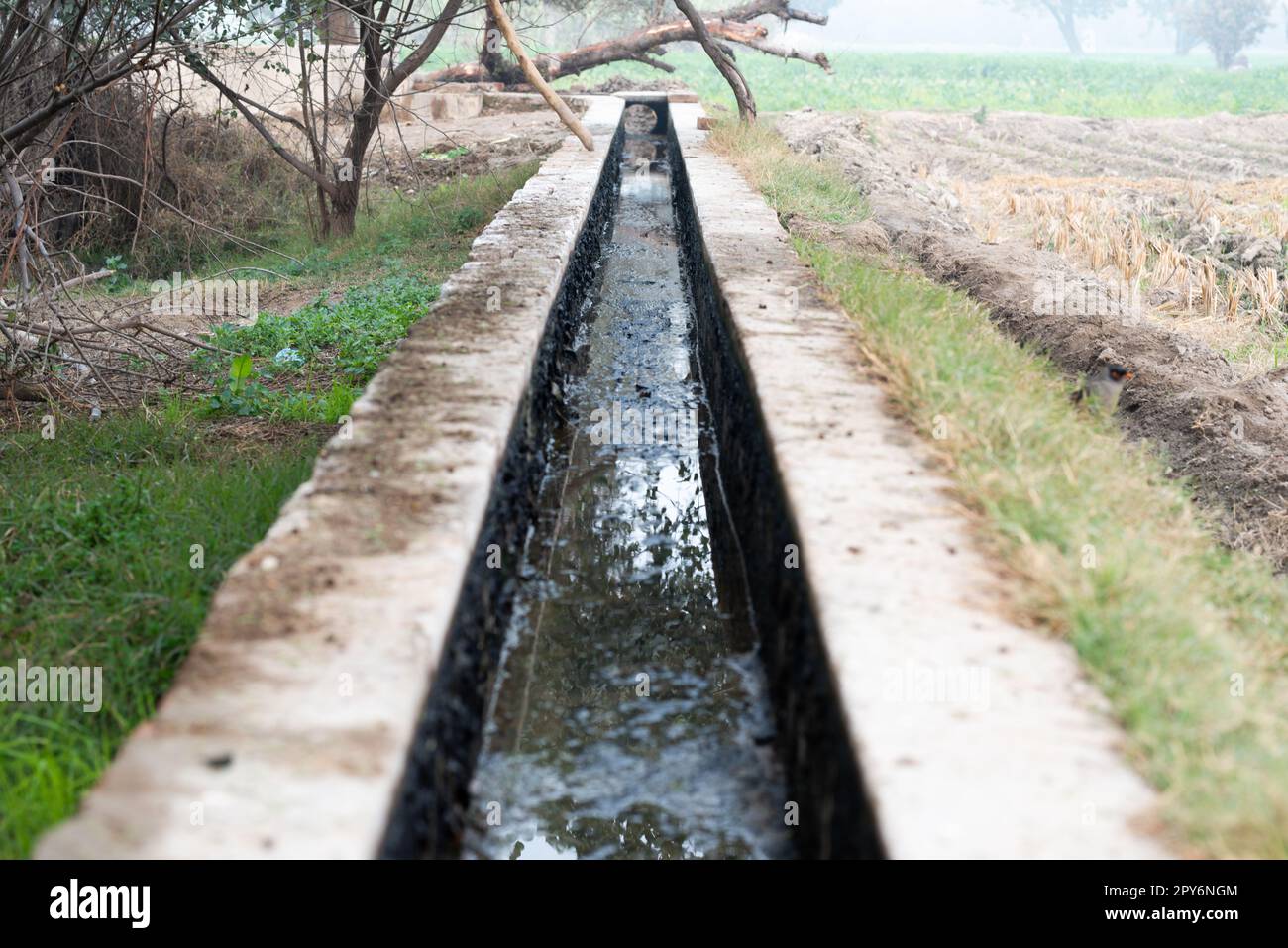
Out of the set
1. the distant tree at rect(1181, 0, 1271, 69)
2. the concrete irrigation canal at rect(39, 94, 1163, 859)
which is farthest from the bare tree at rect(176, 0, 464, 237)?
the distant tree at rect(1181, 0, 1271, 69)

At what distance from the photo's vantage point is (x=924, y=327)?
4.71 meters

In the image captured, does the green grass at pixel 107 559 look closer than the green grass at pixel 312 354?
Yes

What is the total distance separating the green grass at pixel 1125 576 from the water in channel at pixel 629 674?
0.85 m

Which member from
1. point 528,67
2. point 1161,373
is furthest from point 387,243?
point 1161,373

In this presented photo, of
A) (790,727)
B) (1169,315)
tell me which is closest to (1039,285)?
(1169,315)

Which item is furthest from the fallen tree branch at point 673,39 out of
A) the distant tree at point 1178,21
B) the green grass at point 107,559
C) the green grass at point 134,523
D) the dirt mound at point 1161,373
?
the distant tree at point 1178,21

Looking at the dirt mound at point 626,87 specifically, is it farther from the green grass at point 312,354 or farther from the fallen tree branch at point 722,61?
the green grass at point 312,354

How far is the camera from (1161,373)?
6.05m

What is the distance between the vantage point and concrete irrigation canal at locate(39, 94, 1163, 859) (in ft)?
6.60

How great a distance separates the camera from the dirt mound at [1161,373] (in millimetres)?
5023

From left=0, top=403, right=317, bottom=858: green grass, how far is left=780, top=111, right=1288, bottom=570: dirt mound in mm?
3622

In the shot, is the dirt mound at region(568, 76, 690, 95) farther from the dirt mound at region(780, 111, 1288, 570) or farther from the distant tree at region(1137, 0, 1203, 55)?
the distant tree at region(1137, 0, 1203, 55)
